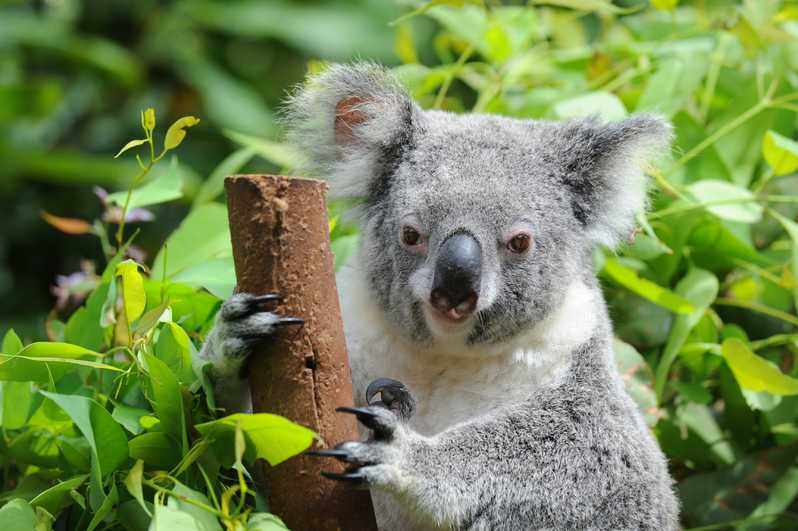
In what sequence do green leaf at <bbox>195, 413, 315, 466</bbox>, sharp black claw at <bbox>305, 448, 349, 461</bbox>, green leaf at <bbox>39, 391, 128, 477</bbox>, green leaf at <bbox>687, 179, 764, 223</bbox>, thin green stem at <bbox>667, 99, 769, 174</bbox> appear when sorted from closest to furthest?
green leaf at <bbox>195, 413, 315, 466</bbox> → sharp black claw at <bbox>305, 448, 349, 461</bbox> → green leaf at <bbox>39, 391, 128, 477</bbox> → green leaf at <bbox>687, 179, 764, 223</bbox> → thin green stem at <bbox>667, 99, 769, 174</bbox>

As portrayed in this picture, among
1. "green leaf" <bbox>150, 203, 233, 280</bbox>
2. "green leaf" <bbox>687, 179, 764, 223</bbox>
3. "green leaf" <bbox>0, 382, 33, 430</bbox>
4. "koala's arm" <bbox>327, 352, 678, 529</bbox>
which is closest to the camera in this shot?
"koala's arm" <bbox>327, 352, 678, 529</bbox>

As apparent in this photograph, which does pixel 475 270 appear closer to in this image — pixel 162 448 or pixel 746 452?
pixel 162 448

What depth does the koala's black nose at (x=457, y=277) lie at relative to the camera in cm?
194

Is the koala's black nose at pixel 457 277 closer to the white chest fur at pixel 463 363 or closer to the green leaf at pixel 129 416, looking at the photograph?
the white chest fur at pixel 463 363

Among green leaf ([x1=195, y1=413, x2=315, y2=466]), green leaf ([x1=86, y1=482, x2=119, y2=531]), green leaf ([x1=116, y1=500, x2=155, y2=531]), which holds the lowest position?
green leaf ([x1=116, y1=500, x2=155, y2=531])

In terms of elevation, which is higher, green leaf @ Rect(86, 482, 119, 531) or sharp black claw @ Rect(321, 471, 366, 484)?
sharp black claw @ Rect(321, 471, 366, 484)

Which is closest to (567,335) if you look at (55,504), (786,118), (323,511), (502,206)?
(502,206)

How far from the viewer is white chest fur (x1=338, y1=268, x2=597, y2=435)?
2223 millimetres

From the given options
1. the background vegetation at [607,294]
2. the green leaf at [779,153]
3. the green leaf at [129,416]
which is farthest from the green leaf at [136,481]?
the green leaf at [779,153]

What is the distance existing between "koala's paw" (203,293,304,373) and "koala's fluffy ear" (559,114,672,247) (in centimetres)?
92

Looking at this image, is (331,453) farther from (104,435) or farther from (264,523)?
(104,435)

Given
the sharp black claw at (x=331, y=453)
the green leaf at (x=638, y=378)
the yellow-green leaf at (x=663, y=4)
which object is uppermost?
the yellow-green leaf at (x=663, y=4)

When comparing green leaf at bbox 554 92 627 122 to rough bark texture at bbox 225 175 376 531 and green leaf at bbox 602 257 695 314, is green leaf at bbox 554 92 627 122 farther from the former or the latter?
rough bark texture at bbox 225 175 376 531

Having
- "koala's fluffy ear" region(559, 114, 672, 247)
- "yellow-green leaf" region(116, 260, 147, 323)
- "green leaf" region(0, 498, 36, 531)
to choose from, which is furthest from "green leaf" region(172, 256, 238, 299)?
"koala's fluffy ear" region(559, 114, 672, 247)
